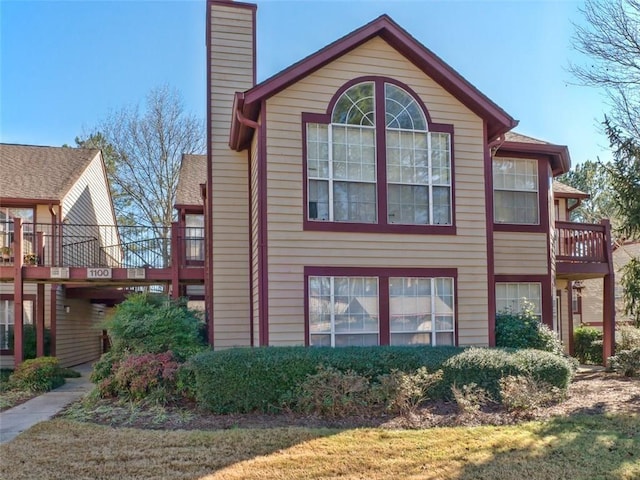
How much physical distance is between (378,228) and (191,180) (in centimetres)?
1105

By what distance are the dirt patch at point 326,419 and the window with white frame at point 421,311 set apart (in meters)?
1.80

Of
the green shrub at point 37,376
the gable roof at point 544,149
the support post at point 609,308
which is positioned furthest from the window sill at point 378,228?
the green shrub at point 37,376

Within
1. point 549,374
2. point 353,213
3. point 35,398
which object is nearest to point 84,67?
point 35,398

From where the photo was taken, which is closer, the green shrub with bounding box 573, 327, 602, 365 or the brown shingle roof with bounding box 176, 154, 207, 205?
the green shrub with bounding box 573, 327, 602, 365

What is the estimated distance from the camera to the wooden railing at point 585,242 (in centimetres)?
1396

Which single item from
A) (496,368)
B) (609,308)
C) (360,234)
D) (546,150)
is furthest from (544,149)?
(496,368)

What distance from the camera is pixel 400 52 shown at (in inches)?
419

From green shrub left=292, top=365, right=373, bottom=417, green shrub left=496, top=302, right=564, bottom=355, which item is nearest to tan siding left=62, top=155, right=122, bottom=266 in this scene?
green shrub left=292, top=365, right=373, bottom=417

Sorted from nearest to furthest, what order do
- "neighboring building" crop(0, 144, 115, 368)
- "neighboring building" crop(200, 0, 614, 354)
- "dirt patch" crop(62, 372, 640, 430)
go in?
"dirt patch" crop(62, 372, 640, 430), "neighboring building" crop(200, 0, 614, 354), "neighboring building" crop(0, 144, 115, 368)

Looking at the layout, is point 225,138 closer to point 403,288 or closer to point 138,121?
point 403,288

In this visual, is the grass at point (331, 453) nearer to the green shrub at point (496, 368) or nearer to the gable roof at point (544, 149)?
the green shrub at point (496, 368)

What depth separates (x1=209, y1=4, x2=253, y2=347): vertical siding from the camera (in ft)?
37.6

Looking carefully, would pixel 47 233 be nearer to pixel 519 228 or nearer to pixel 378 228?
pixel 378 228

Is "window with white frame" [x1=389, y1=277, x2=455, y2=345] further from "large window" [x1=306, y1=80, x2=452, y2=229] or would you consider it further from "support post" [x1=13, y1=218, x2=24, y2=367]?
"support post" [x1=13, y1=218, x2=24, y2=367]
